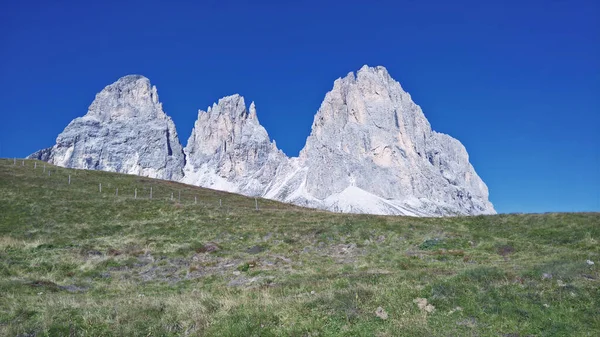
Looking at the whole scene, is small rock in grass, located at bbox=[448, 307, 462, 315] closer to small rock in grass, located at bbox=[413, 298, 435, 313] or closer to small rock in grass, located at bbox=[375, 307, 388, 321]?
small rock in grass, located at bbox=[413, 298, 435, 313]

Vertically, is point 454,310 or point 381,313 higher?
point 454,310

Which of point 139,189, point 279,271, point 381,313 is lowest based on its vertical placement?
point 381,313

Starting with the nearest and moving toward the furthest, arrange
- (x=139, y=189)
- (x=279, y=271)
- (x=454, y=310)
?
(x=454, y=310) → (x=279, y=271) → (x=139, y=189)

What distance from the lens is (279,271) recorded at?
24078 millimetres

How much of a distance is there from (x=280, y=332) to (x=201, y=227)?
27.4 meters

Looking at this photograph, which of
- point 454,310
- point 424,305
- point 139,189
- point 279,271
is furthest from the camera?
point 139,189

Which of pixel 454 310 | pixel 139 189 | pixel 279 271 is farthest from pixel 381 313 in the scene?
pixel 139 189

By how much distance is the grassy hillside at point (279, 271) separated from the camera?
43.9 feet

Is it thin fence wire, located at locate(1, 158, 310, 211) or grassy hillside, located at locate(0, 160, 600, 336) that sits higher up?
thin fence wire, located at locate(1, 158, 310, 211)

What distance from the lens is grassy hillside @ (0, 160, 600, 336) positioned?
13383mm

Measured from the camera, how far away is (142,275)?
25.2 metres

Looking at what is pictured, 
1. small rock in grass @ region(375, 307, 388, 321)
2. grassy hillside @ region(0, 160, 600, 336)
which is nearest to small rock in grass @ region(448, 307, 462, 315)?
grassy hillside @ region(0, 160, 600, 336)

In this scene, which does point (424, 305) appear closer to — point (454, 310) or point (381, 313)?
point (454, 310)

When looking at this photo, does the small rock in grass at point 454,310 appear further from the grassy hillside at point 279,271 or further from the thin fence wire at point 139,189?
the thin fence wire at point 139,189
